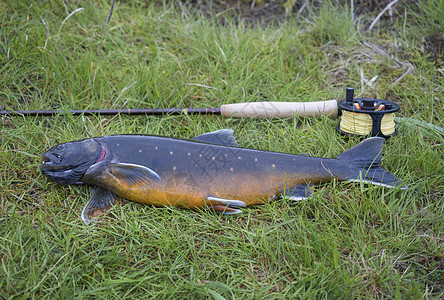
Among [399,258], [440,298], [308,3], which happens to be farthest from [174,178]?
[308,3]

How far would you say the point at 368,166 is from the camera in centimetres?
305

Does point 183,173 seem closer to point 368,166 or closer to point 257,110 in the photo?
point 257,110

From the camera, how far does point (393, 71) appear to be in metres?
4.52

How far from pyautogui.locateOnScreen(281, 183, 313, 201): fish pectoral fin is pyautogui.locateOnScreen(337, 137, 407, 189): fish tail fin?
0.92 feet

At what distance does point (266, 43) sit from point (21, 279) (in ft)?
11.6

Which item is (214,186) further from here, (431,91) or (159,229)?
(431,91)

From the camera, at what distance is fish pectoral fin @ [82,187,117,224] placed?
2.85m

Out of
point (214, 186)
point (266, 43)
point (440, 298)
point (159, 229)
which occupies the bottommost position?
point (440, 298)

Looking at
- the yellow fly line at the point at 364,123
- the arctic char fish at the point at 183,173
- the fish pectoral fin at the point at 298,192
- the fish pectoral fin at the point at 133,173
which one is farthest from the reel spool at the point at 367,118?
the fish pectoral fin at the point at 133,173

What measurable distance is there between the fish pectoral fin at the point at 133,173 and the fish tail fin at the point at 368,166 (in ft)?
4.52

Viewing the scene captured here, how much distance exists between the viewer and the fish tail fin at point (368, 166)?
9.75 feet

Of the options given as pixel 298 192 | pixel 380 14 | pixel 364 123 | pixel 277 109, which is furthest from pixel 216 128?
pixel 380 14

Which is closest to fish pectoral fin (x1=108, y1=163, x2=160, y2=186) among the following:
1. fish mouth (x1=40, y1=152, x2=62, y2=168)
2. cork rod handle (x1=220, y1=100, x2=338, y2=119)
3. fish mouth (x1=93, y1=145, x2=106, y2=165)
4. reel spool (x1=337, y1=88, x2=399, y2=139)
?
fish mouth (x1=93, y1=145, x2=106, y2=165)

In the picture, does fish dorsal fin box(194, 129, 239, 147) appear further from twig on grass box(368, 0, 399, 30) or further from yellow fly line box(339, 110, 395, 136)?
twig on grass box(368, 0, 399, 30)
